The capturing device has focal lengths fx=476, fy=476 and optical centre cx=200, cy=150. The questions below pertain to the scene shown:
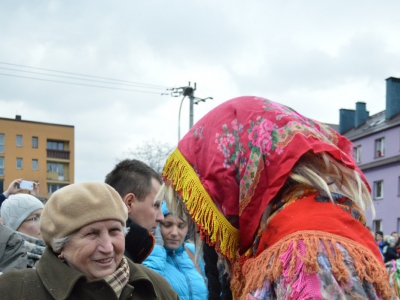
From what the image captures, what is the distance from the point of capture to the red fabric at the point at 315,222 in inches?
63.1

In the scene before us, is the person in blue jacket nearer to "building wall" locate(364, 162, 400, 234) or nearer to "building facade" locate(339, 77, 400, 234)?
"building facade" locate(339, 77, 400, 234)

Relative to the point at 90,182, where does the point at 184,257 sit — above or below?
below

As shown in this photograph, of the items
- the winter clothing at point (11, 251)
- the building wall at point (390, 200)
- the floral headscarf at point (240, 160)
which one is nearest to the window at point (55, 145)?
the building wall at point (390, 200)

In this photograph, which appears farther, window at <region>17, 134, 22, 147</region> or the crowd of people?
window at <region>17, 134, 22, 147</region>

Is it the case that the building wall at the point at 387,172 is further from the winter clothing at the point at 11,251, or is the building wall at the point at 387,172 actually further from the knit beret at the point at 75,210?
the knit beret at the point at 75,210

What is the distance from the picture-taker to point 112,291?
1883 millimetres

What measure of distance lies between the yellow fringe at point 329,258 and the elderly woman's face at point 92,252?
0.62 meters

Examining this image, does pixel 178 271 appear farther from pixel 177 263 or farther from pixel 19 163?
pixel 19 163

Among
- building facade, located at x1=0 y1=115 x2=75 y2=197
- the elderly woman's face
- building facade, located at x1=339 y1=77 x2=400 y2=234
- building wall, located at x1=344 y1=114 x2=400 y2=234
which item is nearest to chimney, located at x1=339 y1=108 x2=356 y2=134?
building facade, located at x1=339 y1=77 x2=400 y2=234

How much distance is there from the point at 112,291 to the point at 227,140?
2.46 ft

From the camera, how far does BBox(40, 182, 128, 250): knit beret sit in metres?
1.95

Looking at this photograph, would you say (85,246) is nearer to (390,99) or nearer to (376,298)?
(376,298)

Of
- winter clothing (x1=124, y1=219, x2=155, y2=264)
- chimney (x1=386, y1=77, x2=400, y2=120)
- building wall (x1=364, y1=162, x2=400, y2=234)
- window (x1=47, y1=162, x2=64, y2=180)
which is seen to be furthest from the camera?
window (x1=47, y1=162, x2=64, y2=180)

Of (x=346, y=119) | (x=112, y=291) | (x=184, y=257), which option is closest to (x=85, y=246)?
(x=112, y=291)
